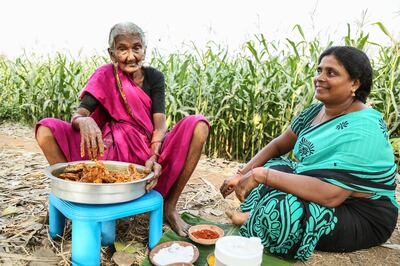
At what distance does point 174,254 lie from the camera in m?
1.82

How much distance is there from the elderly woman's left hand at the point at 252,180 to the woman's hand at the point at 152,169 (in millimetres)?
473

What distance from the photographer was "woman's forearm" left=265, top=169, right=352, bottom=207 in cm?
181

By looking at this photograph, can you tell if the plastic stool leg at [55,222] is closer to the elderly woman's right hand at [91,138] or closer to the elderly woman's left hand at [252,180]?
the elderly woman's right hand at [91,138]

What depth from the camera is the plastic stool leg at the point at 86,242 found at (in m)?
1.68

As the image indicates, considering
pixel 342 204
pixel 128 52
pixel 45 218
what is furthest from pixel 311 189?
pixel 45 218

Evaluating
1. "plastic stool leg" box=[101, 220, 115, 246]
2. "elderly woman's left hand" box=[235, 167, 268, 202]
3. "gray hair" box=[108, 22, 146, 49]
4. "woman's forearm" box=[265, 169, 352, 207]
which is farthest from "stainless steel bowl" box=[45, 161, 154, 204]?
"gray hair" box=[108, 22, 146, 49]

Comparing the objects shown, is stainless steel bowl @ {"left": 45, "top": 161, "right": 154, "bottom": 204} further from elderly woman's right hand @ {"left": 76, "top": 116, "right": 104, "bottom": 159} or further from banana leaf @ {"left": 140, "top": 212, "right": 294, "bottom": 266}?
banana leaf @ {"left": 140, "top": 212, "right": 294, "bottom": 266}

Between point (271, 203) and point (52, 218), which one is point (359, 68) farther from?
point (52, 218)

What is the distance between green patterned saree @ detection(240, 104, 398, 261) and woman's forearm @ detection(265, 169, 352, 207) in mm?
35

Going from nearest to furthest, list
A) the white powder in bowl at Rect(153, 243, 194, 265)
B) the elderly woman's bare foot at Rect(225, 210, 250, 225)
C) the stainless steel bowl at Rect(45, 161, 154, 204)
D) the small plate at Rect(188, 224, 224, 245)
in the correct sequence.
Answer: the stainless steel bowl at Rect(45, 161, 154, 204)
the white powder in bowl at Rect(153, 243, 194, 265)
the small plate at Rect(188, 224, 224, 245)
the elderly woman's bare foot at Rect(225, 210, 250, 225)

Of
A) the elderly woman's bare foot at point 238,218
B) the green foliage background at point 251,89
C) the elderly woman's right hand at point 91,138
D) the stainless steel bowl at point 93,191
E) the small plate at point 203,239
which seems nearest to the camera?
the stainless steel bowl at point 93,191

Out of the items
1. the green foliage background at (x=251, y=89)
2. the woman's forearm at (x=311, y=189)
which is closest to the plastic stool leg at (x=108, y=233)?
the woman's forearm at (x=311, y=189)

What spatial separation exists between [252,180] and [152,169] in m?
0.58

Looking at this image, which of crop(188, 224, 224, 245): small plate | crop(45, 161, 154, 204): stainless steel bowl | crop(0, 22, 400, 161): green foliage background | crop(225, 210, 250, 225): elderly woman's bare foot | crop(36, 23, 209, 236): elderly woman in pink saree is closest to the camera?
crop(45, 161, 154, 204): stainless steel bowl
